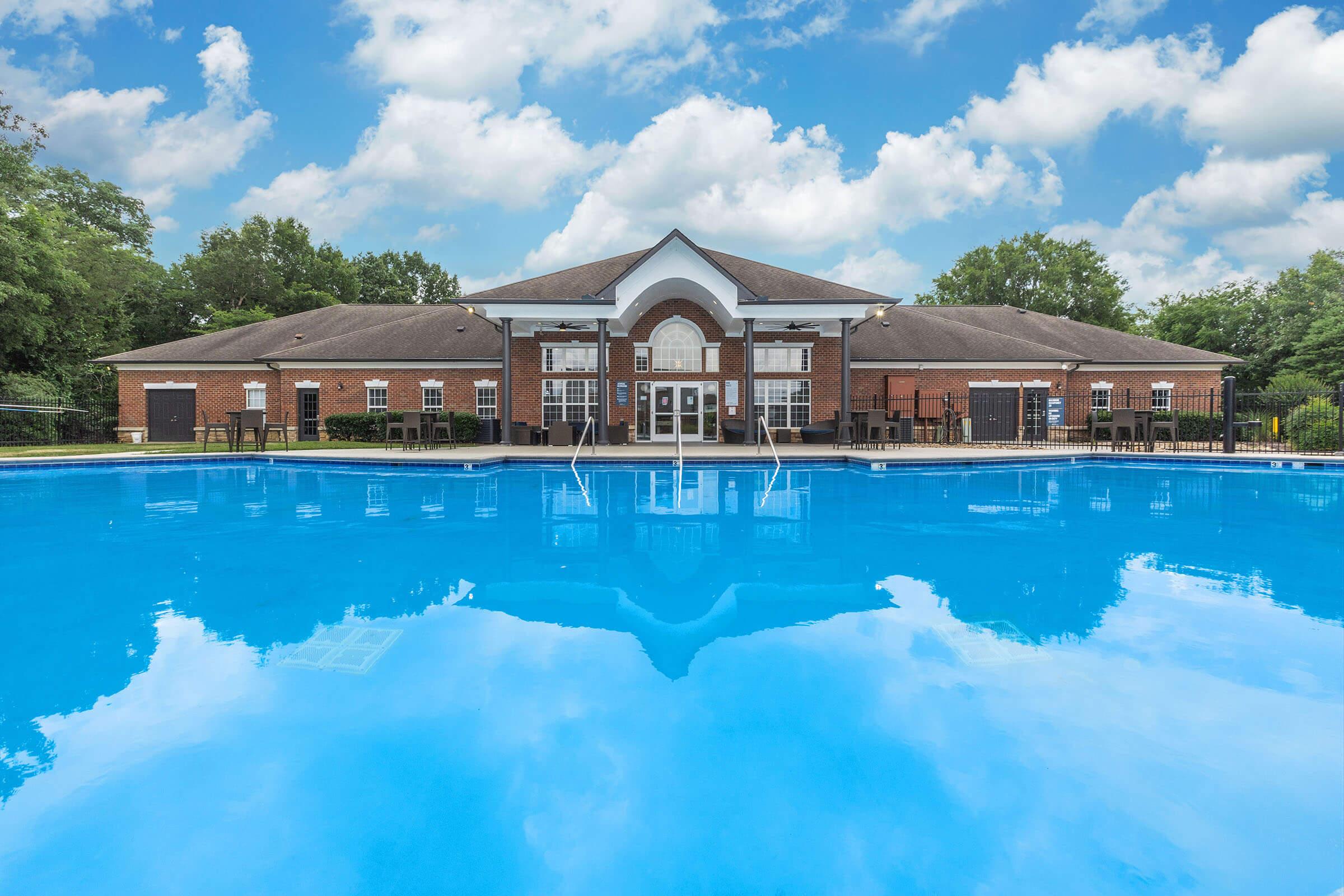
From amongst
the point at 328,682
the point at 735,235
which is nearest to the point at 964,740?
the point at 328,682

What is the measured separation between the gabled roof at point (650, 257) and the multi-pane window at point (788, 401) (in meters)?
3.21

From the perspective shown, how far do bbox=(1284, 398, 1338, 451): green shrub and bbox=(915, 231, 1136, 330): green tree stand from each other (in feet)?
74.8

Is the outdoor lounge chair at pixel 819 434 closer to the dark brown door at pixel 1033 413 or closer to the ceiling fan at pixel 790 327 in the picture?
the ceiling fan at pixel 790 327

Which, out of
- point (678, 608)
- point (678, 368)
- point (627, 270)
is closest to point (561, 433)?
point (678, 368)

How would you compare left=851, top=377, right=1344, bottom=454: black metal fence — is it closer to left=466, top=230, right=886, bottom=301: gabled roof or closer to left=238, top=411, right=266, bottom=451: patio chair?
left=466, top=230, right=886, bottom=301: gabled roof

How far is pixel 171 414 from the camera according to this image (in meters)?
23.3

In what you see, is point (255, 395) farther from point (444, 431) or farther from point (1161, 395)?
point (1161, 395)

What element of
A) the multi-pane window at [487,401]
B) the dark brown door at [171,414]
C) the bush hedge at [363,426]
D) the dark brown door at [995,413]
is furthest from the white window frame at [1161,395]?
the dark brown door at [171,414]

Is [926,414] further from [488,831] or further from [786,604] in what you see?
[488,831]

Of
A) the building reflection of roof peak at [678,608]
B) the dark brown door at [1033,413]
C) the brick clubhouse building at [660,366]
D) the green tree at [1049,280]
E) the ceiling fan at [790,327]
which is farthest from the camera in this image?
the green tree at [1049,280]

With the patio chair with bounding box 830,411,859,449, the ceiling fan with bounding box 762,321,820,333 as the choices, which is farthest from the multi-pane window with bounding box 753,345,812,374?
the patio chair with bounding box 830,411,859,449

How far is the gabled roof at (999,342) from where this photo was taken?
2264 cm

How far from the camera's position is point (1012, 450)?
57.9 ft

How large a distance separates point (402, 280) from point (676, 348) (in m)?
32.5
